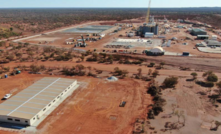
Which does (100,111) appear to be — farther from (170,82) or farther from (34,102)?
(170,82)

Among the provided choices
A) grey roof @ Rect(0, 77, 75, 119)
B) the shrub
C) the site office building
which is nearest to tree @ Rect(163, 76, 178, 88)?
the shrub

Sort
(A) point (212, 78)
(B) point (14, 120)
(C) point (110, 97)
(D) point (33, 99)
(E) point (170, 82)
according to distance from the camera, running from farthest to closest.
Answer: (A) point (212, 78) < (E) point (170, 82) < (C) point (110, 97) < (D) point (33, 99) < (B) point (14, 120)

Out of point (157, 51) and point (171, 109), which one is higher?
point (157, 51)

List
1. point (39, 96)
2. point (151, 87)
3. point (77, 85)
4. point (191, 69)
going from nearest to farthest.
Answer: point (39, 96) < point (151, 87) < point (77, 85) < point (191, 69)

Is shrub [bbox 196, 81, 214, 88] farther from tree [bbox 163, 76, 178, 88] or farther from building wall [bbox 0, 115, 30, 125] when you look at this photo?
building wall [bbox 0, 115, 30, 125]

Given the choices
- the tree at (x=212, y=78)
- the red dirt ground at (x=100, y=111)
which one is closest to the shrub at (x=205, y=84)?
the tree at (x=212, y=78)

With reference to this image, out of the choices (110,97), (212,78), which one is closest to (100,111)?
(110,97)

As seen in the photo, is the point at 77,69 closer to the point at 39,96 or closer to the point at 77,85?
the point at 77,85

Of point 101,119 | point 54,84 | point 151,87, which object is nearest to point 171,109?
point 151,87
